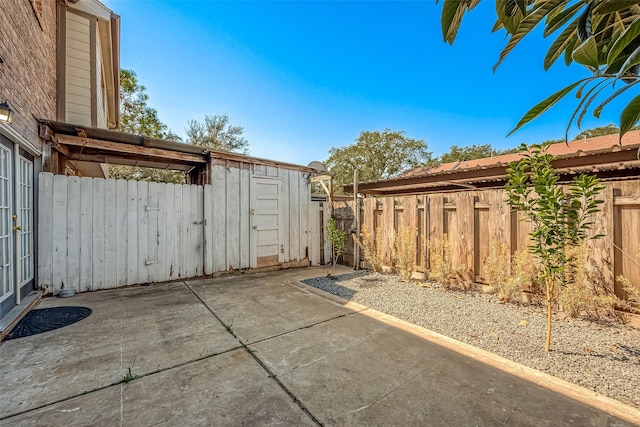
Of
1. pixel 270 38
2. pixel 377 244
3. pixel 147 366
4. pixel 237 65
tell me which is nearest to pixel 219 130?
pixel 237 65

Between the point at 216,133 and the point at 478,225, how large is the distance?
16.2m

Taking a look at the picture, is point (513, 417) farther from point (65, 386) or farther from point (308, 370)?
point (65, 386)

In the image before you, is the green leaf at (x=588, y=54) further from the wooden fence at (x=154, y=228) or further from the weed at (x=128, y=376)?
the wooden fence at (x=154, y=228)

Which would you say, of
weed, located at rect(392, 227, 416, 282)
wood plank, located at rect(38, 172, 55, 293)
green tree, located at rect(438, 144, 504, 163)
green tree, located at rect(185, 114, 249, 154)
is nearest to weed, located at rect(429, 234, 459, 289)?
weed, located at rect(392, 227, 416, 282)

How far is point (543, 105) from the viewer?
793mm

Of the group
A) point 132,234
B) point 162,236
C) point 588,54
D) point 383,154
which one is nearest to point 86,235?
point 132,234

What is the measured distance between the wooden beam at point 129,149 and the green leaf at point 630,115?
5718mm

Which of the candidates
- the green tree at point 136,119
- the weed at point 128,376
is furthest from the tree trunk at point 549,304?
the green tree at point 136,119

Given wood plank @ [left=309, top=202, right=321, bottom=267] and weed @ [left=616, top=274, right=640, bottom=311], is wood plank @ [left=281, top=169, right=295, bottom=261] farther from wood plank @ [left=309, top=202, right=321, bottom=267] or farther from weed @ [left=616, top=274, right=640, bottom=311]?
weed @ [left=616, top=274, right=640, bottom=311]

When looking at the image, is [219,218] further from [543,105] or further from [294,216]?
[543,105]

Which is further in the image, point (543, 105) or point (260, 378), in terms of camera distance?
point (260, 378)

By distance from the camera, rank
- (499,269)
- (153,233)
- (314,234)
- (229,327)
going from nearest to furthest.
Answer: (229,327), (499,269), (153,233), (314,234)

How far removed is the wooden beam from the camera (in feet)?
13.6

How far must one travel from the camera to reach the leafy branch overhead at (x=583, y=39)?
0.71 meters
